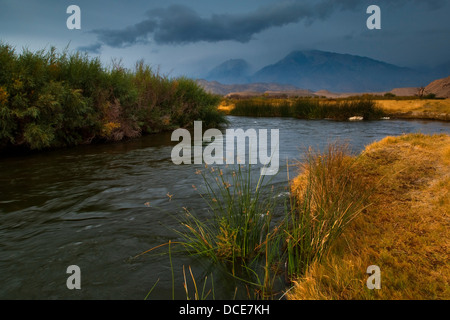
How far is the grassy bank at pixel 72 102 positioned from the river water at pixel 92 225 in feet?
3.78

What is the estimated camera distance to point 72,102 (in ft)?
33.7

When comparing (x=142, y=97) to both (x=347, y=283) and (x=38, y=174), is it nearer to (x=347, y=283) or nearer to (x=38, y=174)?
(x=38, y=174)

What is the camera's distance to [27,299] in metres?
2.92

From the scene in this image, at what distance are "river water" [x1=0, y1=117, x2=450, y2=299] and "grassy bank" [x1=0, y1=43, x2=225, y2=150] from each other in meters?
1.15

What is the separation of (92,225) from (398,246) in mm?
4398

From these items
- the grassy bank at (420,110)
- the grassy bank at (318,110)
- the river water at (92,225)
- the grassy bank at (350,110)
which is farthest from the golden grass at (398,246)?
the grassy bank at (420,110)

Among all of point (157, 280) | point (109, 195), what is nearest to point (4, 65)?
point (109, 195)

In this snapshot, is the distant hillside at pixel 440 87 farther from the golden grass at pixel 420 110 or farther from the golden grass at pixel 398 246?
the golden grass at pixel 398 246

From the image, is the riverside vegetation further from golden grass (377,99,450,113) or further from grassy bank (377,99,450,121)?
golden grass (377,99,450,113)

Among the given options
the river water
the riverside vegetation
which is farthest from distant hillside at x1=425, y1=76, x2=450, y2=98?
the riverside vegetation

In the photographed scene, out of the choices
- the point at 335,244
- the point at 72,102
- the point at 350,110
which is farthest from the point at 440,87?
the point at 335,244

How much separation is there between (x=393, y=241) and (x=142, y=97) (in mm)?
14366

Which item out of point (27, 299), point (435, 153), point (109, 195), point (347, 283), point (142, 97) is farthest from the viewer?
point (142, 97)
